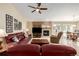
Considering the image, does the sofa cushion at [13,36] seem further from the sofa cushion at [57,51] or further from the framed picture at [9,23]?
the sofa cushion at [57,51]

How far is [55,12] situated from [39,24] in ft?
1.61

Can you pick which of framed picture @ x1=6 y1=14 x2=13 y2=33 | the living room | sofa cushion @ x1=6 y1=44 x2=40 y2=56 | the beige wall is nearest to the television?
the living room

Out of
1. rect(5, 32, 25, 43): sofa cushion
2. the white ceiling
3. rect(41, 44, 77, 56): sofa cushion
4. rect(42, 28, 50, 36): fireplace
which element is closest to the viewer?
rect(41, 44, 77, 56): sofa cushion

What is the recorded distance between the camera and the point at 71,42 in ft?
9.84

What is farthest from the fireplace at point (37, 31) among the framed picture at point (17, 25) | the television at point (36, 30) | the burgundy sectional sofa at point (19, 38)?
the framed picture at point (17, 25)

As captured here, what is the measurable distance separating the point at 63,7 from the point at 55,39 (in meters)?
0.80

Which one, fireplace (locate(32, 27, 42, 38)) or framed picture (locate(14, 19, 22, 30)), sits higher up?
framed picture (locate(14, 19, 22, 30))

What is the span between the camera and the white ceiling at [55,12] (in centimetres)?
270

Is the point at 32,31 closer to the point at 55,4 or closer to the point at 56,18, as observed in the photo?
the point at 56,18

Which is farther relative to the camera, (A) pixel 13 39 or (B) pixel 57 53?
(A) pixel 13 39

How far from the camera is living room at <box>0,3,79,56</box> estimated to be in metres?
2.74

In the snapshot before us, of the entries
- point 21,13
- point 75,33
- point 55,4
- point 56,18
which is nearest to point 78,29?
point 75,33

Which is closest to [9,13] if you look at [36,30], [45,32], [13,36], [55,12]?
[13,36]

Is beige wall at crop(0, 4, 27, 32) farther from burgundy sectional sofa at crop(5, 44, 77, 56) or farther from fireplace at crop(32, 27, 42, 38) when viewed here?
burgundy sectional sofa at crop(5, 44, 77, 56)
